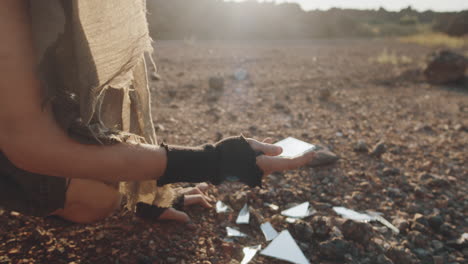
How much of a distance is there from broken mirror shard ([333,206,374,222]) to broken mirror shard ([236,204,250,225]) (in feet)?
1.69

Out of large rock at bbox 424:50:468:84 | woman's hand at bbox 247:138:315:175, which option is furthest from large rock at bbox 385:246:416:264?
large rock at bbox 424:50:468:84

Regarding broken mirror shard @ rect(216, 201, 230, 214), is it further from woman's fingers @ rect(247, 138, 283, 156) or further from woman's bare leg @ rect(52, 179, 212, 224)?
woman's fingers @ rect(247, 138, 283, 156)

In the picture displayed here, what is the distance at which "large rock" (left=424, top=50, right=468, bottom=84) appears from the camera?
5.54 m

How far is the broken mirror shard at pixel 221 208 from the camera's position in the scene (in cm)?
186

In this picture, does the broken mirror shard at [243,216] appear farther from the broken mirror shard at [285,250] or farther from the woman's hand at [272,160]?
the woman's hand at [272,160]

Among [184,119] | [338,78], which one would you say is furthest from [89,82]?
[338,78]

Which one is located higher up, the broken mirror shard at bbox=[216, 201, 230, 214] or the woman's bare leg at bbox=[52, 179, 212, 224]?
the woman's bare leg at bbox=[52, 179, 212, 224]

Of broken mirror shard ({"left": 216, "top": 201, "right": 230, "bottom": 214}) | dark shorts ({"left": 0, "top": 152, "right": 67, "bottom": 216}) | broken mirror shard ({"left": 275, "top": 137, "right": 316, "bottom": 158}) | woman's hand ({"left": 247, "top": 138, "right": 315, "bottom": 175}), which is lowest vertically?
broken mirror shard ({"left": 216, "top": 201, "right": 230, "bottom": 214})

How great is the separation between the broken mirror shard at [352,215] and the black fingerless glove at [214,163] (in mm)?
1009

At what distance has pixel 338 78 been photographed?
597 cm

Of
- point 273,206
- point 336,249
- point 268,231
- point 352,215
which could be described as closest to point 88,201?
point 268,231

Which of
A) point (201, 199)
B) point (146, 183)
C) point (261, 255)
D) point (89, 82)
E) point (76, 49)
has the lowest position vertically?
point (261, 255)

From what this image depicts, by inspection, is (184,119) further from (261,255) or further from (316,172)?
(261,255)

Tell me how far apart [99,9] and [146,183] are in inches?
30.1
